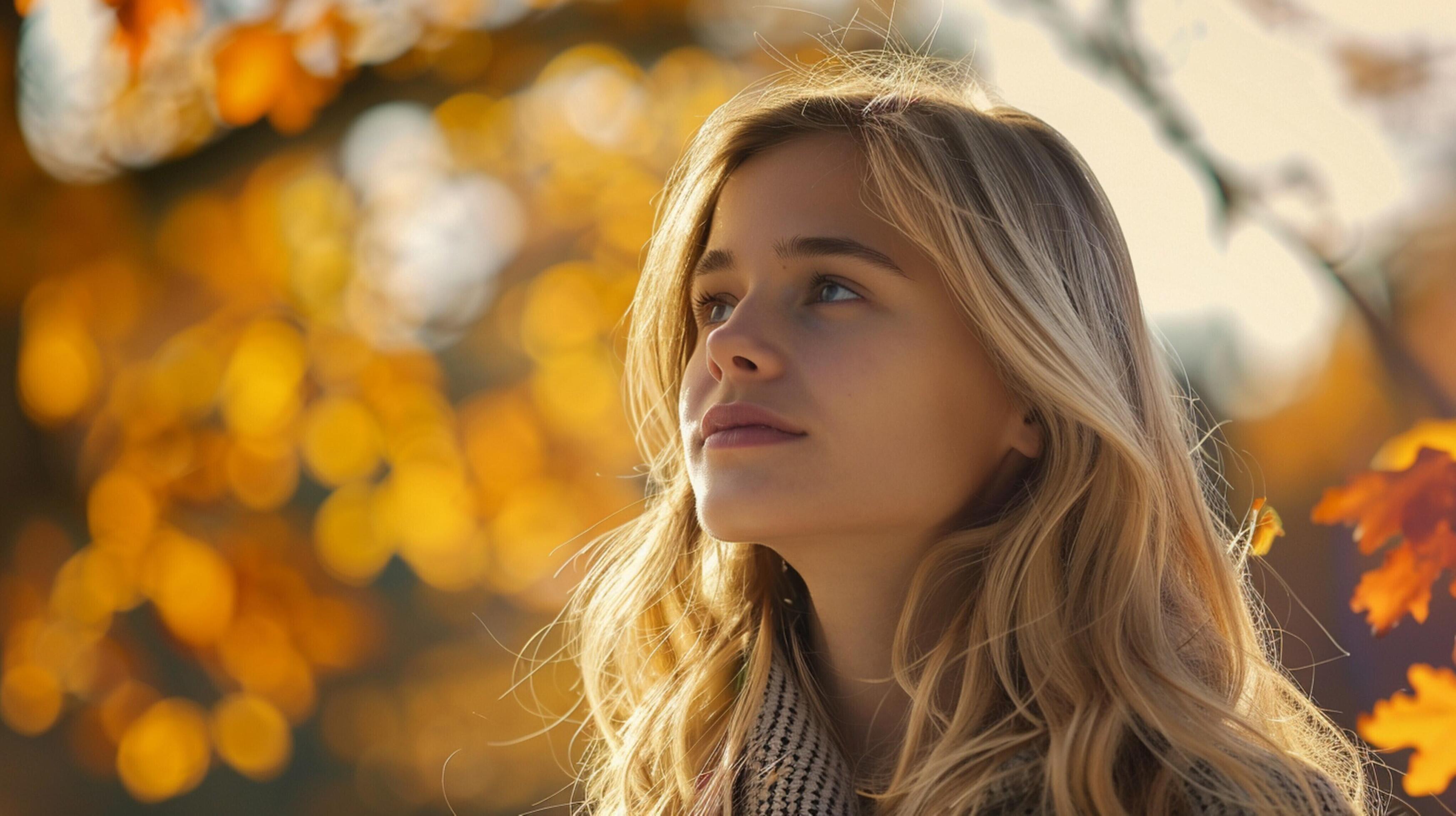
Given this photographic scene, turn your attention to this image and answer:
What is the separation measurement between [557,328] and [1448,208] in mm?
1800

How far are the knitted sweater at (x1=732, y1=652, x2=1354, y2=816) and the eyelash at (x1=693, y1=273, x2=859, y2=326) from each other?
1.42ft

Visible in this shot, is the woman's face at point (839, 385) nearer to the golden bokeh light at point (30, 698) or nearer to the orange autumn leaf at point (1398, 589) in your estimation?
the orange autumn leaf at point (1398, 589)

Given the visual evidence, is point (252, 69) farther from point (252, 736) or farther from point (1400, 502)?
point (1400, 502)

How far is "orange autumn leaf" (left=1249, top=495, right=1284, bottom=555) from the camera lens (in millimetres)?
1306

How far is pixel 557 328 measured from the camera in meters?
2.66

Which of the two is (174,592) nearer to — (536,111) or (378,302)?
(378,302)

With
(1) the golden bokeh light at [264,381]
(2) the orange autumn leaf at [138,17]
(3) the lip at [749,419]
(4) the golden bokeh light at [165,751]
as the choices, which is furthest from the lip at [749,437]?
(4) the golden bokeh light at [165,751]

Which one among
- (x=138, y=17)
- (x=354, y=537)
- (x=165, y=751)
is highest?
(x=138, y=17)

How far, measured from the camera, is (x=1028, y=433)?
1.24 m

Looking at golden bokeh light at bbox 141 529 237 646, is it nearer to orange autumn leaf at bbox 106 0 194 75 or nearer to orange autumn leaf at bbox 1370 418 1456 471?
orange autumn leaf at bbox 106 0 194 75

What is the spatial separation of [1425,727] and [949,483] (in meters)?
0.58

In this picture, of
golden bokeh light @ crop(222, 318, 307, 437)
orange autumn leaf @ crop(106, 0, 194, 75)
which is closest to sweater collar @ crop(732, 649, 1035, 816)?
orange autumn leaf @ crop(106, 0, 194, 75)

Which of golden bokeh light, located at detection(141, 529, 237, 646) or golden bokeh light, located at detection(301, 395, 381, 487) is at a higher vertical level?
golden bokeh light, located at detection(301, 395, 381, 487)

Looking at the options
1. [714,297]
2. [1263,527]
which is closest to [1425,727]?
[1263,527]
